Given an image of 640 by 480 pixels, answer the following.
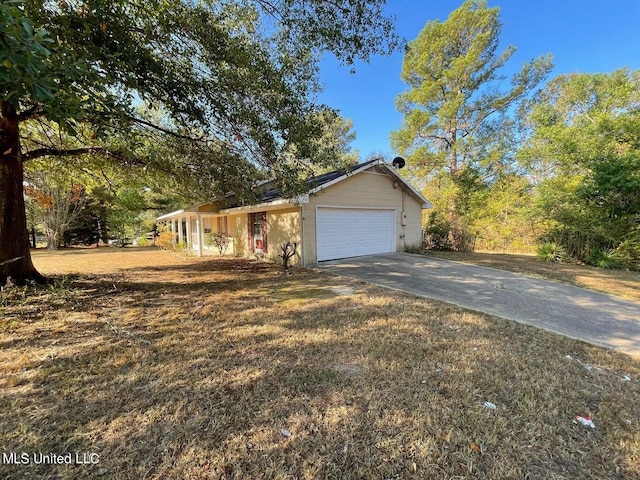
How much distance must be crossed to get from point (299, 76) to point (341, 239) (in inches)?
253

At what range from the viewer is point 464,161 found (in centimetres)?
1803

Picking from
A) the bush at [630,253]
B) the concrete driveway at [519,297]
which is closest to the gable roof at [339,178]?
the concrete driveway at [519,297]

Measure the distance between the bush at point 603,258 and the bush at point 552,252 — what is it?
854mm

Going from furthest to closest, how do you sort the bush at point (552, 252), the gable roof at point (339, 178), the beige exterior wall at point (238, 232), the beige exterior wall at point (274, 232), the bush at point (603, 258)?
the beige exterior wall at point (238, 232) → the bush at point (552, 252) → the bush at point (603, 258) → the beige exterior wall at point (274, 232) → the gable roof at point (339, 178)

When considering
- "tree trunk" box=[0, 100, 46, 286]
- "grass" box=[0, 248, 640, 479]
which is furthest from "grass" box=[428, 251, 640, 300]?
"tree trunk" box=[0, 100, 46, 286]

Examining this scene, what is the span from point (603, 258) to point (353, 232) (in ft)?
31.8

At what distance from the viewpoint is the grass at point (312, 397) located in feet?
6.42

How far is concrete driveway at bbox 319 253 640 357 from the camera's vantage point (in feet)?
14.8

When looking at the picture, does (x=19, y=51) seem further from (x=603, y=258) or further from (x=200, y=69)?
(x=603, y=258)

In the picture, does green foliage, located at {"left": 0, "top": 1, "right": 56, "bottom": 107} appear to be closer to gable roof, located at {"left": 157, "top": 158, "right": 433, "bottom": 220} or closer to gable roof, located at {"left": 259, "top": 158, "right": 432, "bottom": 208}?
gable roof, located at {"left": 157, "top": 158, "right": 433, "bottom": 220}

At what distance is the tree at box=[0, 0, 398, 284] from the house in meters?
3.24

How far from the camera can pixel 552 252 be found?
39.6 feet

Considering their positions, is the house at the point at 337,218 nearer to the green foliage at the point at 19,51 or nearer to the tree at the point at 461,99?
the tree at the point at 461,99

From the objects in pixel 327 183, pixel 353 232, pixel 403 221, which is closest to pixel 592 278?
pixel 403 221
